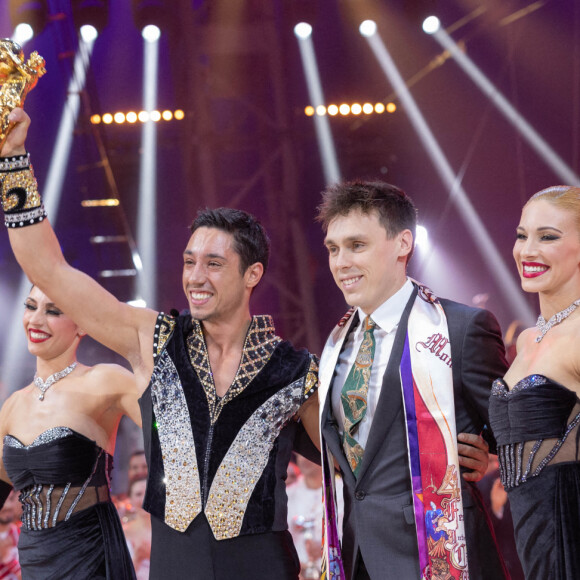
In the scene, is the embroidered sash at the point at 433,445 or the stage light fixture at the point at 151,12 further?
the stage light fixture at the point at 151,12

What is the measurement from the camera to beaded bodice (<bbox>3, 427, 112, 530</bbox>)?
3.06 meters

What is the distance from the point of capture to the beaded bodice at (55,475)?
306 centimetres

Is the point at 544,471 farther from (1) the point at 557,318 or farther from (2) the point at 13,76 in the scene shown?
(2) the point at 13,76

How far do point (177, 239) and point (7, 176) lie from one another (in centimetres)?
525

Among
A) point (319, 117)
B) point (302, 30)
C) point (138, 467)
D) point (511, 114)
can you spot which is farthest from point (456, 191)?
point (138, 467)

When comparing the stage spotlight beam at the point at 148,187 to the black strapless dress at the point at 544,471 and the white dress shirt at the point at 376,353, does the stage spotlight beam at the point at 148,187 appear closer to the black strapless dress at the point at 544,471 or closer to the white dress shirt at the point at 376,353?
the white dress shirt at the point at 376,353

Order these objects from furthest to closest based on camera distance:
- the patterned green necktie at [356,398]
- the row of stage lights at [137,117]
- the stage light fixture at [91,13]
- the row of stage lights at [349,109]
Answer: the row of stage lights at [349,109] → the row of stage lights at [137,117] → the stage light fixture at [91,13] → the patterned green necktie at [356,398]

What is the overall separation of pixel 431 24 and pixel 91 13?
2.83 meters

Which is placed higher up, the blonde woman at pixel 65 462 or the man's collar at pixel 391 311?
the man's collar at pixel 391 311

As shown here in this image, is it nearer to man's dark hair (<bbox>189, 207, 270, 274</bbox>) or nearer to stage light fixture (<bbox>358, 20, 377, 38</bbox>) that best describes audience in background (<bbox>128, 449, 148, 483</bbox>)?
man's dark hair (<bbox>189, 207, 270, 274</bbox>)

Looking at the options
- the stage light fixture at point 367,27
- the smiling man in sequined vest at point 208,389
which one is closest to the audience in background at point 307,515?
the smiling man in sequined vest at point 208,389

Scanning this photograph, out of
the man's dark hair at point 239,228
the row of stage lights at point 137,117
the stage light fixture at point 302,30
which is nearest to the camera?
the man's dark hair at point 239,228

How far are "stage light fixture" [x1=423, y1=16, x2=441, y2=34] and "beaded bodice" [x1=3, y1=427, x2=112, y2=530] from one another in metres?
5.03

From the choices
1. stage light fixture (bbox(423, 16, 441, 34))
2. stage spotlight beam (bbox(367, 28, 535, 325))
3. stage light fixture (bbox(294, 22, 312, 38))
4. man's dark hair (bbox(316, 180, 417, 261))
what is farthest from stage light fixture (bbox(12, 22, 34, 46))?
man's dark hair (bbox(316, 180, 417, 261))
